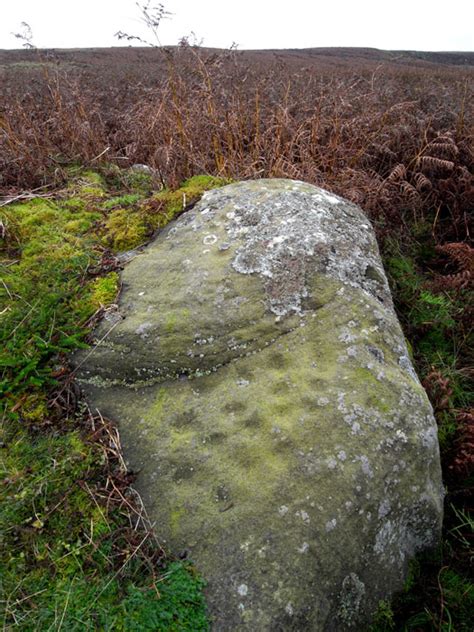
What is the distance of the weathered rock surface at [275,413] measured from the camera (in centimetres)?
190

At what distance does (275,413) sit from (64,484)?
3.63 ft

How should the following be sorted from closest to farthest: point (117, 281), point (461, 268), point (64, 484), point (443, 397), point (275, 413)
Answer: point (64, 484), point (275, 413), point (443, 397), point (117, 281), point (461, 268)

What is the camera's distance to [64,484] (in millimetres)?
2064

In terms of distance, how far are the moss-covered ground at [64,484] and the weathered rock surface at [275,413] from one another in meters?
0.13

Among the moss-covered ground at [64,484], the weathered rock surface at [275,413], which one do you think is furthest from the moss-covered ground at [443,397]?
the moss-covered ground at [64,484]

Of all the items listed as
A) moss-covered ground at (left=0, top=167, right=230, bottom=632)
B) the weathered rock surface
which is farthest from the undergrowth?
the weathered rock surface

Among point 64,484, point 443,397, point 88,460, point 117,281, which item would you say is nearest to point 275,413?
point 88,460

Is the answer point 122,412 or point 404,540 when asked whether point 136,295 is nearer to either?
point 122,412

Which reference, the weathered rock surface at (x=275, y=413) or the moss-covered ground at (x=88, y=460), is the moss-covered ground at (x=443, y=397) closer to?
the moss-covered ground at (x=88, y=460)

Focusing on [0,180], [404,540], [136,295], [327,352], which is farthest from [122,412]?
[0,180]

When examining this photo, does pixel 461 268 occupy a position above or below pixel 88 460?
above

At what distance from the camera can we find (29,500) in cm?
198

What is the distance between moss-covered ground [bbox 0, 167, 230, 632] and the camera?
1.75 meters

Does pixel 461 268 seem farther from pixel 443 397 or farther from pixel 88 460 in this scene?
A: pixel 88 460
